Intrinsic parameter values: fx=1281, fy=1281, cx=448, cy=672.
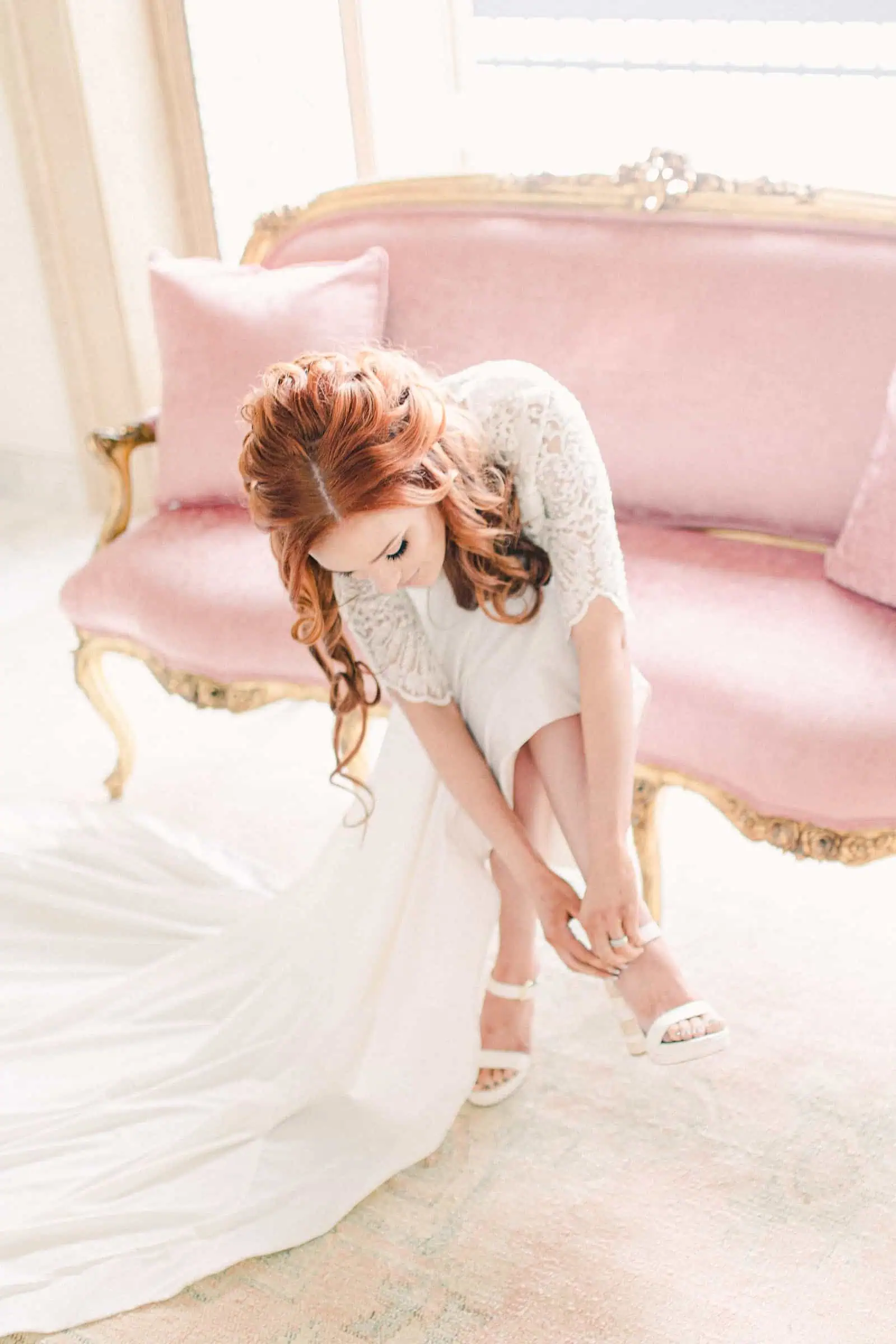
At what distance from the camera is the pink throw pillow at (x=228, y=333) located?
240 centimetres

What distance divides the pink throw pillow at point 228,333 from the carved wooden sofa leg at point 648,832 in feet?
3.21

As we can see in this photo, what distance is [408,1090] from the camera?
1715 millimetres

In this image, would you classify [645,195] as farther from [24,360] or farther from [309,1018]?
[24,360]

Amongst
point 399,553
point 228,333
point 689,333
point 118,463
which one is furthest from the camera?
point 118,463

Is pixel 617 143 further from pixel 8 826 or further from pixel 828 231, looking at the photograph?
pixel 8 826

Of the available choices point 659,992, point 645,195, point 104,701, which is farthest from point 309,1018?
point 645,195

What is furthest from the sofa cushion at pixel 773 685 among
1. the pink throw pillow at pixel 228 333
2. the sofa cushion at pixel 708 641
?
the pink throw pillow at pixel 228 333

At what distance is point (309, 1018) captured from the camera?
1.79m

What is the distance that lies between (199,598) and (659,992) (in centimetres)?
112

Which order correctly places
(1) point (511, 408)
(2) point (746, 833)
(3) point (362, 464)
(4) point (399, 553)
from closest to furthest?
(3) point (362, 464)
(4) point (399, 553)
(1) point (511, 408)
(2) point (746, 833)

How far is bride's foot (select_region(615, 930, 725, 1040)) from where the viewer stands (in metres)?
1.54

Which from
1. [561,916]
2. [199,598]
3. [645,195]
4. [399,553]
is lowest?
[561,916]

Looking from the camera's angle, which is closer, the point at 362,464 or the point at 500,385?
the point at 362,464

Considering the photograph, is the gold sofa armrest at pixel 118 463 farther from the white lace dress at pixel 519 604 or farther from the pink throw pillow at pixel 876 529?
the pink throw pillow at pixel 876 529
